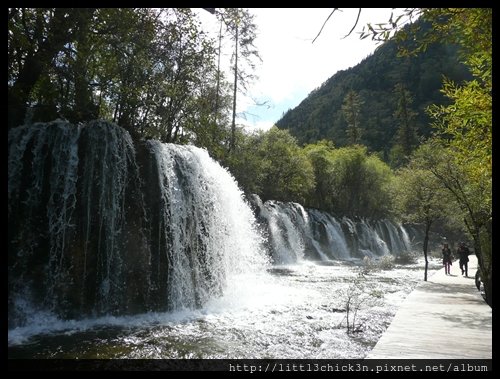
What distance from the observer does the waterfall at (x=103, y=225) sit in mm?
8484

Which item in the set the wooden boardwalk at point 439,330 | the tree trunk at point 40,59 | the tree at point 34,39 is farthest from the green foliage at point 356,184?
the tree at point 34,39

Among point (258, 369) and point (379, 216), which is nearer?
point (258, 369)

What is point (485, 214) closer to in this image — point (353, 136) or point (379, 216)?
point (379, 216)

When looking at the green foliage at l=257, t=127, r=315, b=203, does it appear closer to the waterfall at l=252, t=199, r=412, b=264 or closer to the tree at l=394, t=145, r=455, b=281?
the waterfall at l=252, t=199, r=412, b=264

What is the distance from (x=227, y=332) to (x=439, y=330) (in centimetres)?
418

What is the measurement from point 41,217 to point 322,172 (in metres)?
39.2

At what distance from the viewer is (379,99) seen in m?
97.7

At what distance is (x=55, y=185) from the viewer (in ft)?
29.3

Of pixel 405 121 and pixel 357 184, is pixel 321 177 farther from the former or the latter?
pixel 405 121

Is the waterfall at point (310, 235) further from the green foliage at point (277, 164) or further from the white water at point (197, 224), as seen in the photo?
the white water at point (197, 224)

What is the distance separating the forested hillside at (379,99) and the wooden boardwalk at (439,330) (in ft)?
248
